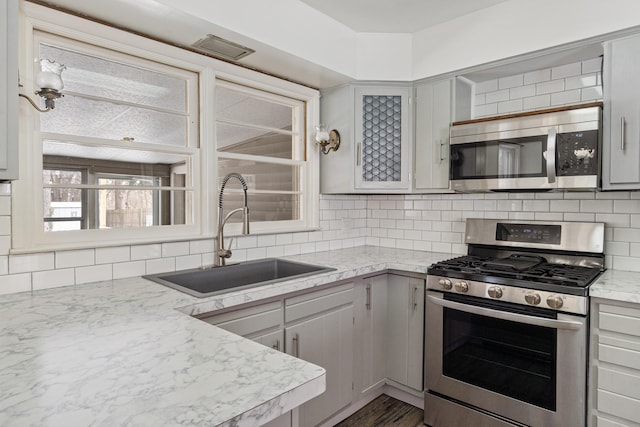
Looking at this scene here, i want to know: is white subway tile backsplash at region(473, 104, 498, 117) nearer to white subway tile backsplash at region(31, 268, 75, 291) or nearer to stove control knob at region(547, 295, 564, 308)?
stove control knob at region(547, 295, 564, 308)

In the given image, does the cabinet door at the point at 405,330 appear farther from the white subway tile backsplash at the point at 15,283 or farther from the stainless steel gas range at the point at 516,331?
the white subway tile backsplash at the point at 15,283

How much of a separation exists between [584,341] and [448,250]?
3.82ft

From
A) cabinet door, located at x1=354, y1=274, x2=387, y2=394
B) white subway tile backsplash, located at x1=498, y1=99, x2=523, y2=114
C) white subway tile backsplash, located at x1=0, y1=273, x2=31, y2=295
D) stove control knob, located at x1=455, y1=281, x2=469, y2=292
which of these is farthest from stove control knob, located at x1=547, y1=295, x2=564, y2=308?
white subway tile backsplash, located at x1=0, y1=273, x2=31, y2=295

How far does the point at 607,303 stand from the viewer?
1738 millimetres

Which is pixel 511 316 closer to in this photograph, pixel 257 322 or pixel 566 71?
pixel 257 322

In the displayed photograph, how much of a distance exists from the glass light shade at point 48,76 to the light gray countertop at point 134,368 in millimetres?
841

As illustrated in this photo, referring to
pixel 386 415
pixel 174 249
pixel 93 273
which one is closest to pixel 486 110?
pixel 386 415

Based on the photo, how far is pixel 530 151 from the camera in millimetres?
2170

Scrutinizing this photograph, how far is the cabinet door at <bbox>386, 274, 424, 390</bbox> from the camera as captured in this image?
2.40 metres

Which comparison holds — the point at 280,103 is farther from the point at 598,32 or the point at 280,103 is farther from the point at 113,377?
the point at 113,377

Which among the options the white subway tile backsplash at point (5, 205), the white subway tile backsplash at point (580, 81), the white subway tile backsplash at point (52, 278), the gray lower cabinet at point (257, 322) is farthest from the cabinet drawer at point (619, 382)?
the white subway tile backsplash at point (5, 205)

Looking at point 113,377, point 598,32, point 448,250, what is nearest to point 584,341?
point 448,250

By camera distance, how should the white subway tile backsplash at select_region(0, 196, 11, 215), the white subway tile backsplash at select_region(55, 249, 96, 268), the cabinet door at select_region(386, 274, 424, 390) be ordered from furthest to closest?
the cabinet door at select_region(386, 274, 424, 390)
the white subway tile backsplash at select_region(55, 249, 96, 268)
the white subway tile backsplash at select_region(0, 196, 11, 215)

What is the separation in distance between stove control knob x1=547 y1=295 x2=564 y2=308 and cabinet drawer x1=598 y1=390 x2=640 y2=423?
1.40 ft
